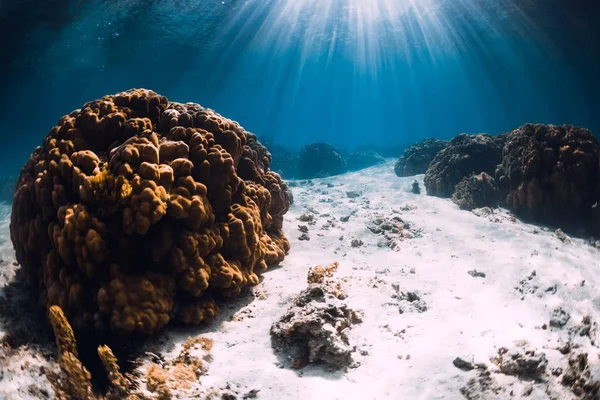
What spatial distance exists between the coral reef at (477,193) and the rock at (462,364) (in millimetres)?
9769

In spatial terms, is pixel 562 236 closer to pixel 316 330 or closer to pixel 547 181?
pixel 547 181

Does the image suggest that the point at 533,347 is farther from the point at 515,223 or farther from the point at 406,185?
the point at 406,185

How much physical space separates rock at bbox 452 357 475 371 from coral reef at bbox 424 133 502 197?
1228cm

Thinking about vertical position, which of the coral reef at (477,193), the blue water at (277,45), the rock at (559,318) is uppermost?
the blue water at (277,45)

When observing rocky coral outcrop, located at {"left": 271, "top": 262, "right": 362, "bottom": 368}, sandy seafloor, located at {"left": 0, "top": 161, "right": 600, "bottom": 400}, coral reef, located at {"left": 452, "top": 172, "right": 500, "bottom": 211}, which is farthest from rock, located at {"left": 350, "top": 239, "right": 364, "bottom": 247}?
coral reef, located at {"left": 452, "top": 172, "right": 500, "bottom": 211}

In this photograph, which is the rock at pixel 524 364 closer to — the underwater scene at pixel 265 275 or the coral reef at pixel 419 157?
the underwater scene at pixel 265 275

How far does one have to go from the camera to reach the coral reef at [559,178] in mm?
9609

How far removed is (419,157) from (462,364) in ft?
62.7

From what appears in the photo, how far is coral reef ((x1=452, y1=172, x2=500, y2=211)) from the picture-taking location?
469 inches

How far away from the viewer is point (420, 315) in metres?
4.70

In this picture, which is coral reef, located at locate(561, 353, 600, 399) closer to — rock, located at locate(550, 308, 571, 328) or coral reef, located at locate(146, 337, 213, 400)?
rock, located at locate(550, 308, 571, 328)

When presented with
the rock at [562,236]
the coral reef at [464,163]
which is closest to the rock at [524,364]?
the rock at [562,236]

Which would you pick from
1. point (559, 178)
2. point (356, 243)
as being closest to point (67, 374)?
point (356, 243)

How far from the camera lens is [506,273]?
6.09 meters
